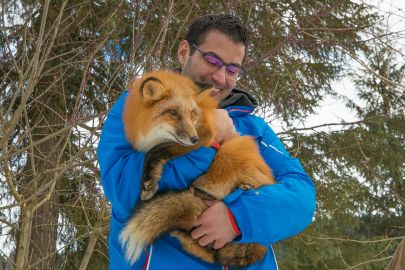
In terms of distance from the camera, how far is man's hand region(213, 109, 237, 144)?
7.30 ft

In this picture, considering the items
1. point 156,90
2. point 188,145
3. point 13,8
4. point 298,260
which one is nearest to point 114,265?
point 188,145

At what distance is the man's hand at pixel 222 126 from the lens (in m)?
2.23

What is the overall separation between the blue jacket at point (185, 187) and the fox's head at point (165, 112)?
73 mm

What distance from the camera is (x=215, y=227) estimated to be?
1.88 meters

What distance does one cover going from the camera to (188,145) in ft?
6.78

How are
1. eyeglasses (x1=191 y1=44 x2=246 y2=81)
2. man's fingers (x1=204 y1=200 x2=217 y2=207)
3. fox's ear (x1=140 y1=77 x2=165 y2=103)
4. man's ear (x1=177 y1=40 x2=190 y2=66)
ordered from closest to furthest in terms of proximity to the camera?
1. man's fingers (x1=204 y1=200 x2=217 y2=207)
2. fox's ear (x1=140 y1=77 x2=165 y2=103)
3. eyeglasses (x1=191 y1=44 x2=246 y2=81)
4. man's ear (x1=177 y1=40 x2=190 y2=66)

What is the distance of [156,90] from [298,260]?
29.6 ft

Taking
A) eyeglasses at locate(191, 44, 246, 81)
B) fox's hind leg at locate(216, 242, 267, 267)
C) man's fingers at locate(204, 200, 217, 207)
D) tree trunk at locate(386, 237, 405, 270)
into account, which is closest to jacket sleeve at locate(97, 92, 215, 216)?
man's fingers at locate(204, 200, 217, 207)

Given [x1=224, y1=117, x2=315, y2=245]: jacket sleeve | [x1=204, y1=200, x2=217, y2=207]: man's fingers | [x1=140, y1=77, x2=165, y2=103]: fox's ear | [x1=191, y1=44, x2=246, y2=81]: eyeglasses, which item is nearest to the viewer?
[x1=224, y1=117, x2=315, y2=245]: jacket sleeve

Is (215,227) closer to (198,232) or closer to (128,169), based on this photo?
(198,232)

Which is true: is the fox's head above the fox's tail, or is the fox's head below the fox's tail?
above

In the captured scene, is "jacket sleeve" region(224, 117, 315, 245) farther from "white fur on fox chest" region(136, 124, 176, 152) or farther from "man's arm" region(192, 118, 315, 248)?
"white fur on fox chest" region(136, 124, 176, 152)

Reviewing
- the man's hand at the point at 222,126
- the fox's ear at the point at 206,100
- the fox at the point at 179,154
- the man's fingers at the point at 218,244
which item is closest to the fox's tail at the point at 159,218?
the fox at the point at 179,154

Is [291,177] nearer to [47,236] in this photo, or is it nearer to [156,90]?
[156,90]
